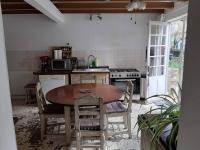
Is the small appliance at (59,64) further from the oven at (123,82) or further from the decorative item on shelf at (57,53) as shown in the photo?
the oven at (123,82)

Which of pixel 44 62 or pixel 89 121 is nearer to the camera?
pixel 89 121

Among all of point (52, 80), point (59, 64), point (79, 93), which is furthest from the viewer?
point (59, 64)

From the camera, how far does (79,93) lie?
3125 millimetres

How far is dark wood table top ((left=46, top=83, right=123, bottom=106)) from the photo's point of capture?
2.77m

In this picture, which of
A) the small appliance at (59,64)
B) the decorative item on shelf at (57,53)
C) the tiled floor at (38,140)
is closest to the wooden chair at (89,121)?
the tiled floor at (38,140)

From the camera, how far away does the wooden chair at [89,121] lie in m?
2.41

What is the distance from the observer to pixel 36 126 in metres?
3.61

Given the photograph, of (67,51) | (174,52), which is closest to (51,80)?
(67,51)

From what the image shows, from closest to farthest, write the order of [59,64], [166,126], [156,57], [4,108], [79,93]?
1. [4,108]
2. [166,126]
3. [79,93]
4. [156,57]
5. [59,64]

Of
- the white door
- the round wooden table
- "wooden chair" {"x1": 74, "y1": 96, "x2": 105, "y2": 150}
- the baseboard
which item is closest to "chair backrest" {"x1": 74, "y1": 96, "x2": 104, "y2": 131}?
"wooden chair" {"x1": 74, "y1": 96, "x2": 105, "y2": 150}

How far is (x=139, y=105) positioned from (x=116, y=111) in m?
1.80

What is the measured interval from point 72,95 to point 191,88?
2315 mm

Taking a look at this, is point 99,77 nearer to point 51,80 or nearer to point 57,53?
point 51,80

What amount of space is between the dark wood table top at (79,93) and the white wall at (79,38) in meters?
1.88
